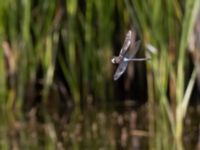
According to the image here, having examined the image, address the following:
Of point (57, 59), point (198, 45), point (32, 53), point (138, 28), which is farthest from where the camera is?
point (57, 59)

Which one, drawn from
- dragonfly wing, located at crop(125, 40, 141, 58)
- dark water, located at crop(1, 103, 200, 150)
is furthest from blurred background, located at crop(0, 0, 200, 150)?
dragonfly wing, located at crop(125, 40, 141, 58)

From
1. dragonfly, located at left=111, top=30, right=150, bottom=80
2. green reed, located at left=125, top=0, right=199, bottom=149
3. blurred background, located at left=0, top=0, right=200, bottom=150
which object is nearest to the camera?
dragonfly, located at left=111, top=30, right=150, bottom=80

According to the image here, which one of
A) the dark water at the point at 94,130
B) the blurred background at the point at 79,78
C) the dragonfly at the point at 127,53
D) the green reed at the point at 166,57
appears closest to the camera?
the dragonfly at the point at 127,53

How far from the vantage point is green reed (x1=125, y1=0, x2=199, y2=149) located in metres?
2.95

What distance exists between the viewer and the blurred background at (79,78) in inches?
136

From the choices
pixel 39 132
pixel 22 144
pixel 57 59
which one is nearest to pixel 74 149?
pixel 22 144

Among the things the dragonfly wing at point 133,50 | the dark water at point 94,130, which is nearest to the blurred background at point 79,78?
the dark water at point 94,130

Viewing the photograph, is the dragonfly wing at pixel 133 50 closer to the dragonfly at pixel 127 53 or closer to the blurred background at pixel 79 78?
the dragonfly at pixel 127 53

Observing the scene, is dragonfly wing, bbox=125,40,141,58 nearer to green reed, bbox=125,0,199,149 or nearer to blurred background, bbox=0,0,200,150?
green reed, bbox=125,0,199,149

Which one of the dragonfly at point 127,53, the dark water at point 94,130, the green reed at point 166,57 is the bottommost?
the dark water at point 94,130

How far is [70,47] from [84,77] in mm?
180

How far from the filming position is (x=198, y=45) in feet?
11.1

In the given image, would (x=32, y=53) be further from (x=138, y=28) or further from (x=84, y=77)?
(x=138, y=28)

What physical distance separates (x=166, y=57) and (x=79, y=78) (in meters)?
1.15
